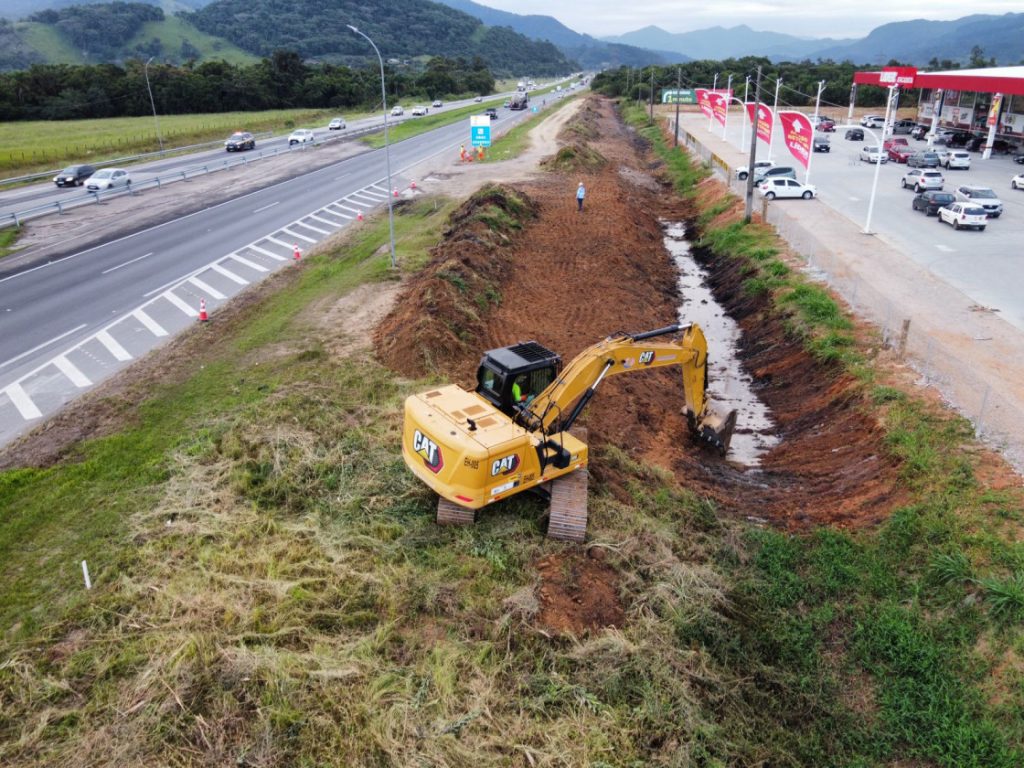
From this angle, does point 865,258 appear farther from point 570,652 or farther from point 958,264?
point 570,652

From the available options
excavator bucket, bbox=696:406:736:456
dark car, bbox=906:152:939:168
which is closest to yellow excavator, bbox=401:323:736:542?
excavator bucket, bbox=696:406:736:456

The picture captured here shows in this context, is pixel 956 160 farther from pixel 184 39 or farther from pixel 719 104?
pixel 184 39

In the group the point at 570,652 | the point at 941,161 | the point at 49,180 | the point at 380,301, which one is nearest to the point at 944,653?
the point at 570,652

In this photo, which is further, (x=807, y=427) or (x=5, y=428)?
(x=807, y=427)

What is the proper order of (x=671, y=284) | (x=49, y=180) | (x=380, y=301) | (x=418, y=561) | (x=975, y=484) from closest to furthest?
(x=418, y=561), (x=975, y=484), (x=380, y=301), (x=671, y=284), (x=49, y=180)

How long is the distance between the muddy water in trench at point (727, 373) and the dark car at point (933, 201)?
13318 millimetres

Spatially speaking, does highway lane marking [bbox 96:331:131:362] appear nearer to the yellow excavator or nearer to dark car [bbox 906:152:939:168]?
the yellow excavator

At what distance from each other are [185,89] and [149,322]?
258 ft

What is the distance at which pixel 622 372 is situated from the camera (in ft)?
48.8

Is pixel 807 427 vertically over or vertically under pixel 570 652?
under

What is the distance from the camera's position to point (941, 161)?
53.8 metres

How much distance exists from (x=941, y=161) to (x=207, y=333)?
5560 centimetres

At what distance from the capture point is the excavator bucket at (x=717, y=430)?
17984 mm

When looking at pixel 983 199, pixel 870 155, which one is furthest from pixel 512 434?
pixel 870 155
